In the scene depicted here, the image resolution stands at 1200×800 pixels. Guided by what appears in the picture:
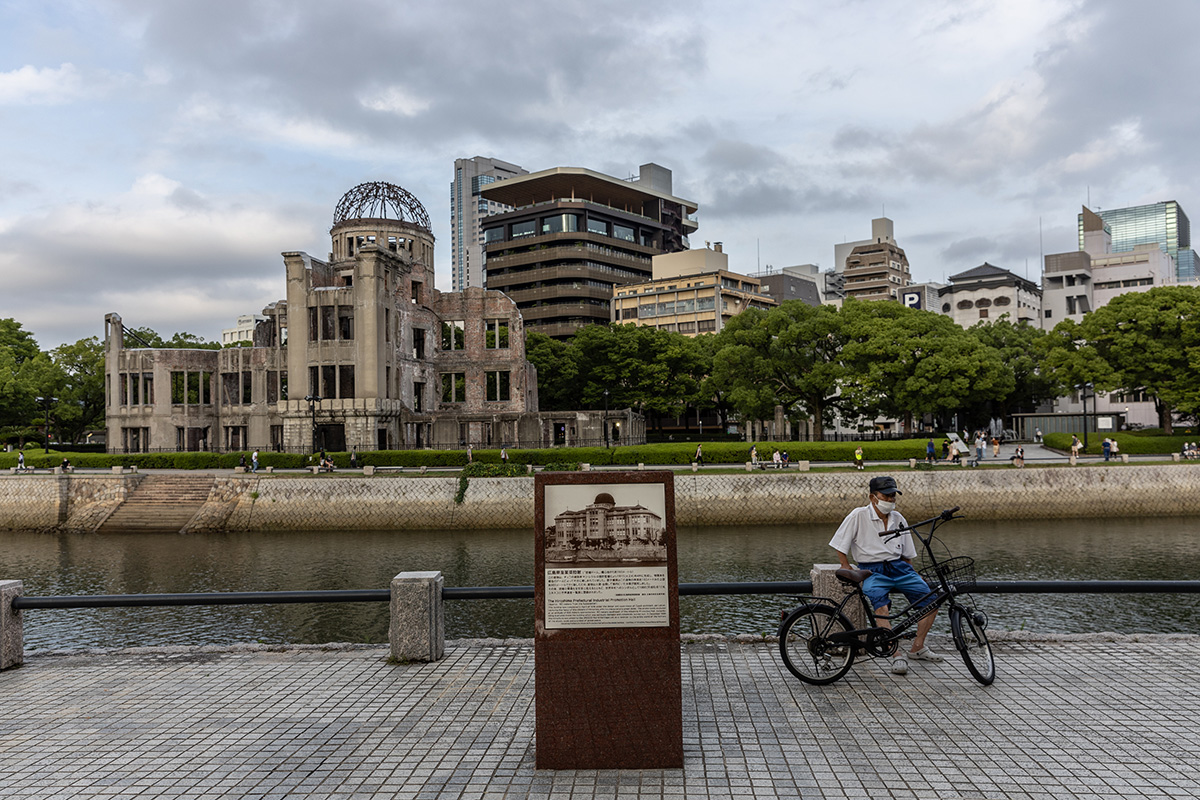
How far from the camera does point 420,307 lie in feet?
204

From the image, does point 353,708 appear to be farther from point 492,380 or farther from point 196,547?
point 492,380

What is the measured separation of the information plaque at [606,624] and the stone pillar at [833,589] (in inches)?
124

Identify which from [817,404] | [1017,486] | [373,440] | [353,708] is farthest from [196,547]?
[817,404]

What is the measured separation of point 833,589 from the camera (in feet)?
29.8

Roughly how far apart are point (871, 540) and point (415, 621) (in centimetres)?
562

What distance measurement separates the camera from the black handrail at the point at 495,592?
347 inches

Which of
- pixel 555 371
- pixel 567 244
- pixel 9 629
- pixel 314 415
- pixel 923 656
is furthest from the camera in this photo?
pixel 567 244

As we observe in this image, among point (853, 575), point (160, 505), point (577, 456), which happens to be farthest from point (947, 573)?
point (160, 505)

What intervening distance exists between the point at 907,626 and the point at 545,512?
14.8 ft

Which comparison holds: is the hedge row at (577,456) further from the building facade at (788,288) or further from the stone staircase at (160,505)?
the building facade at (788,288)

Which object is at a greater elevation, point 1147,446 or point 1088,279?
point 1088,279

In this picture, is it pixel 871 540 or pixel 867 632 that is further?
pixel 871 540

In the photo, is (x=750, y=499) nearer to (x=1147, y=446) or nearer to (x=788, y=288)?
(x=1147, y=446)

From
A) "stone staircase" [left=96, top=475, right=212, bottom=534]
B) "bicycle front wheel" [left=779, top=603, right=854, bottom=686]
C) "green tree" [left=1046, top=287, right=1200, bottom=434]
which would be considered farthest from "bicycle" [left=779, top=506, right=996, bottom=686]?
"green tree" [left=1046, top=287, right=1200, bottom=434]
